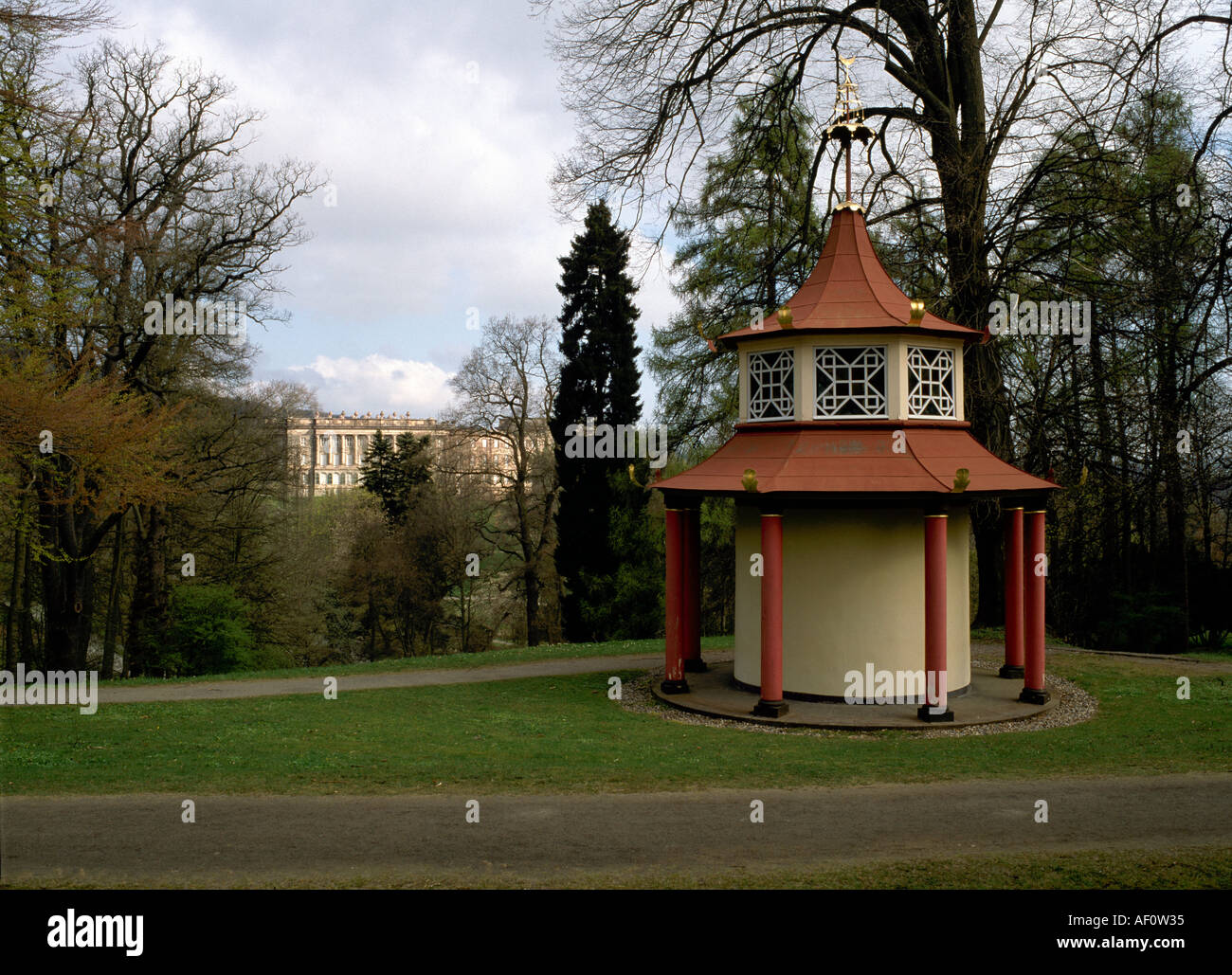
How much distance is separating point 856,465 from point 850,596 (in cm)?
210

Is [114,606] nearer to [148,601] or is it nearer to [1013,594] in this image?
[148,601]

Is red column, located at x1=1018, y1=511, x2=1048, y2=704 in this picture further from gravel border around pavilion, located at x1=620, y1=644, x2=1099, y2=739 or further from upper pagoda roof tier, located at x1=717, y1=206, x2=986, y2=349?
upper pagoda roof tier, located at x1=717, y1=206, x2=986, y2=349

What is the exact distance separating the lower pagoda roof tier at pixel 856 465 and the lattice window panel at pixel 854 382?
261 mm

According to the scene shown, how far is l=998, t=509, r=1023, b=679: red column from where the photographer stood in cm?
1615

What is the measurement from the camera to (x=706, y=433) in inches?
1283

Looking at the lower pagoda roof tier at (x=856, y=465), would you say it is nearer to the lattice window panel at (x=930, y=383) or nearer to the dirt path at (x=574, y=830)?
the lattice window panel at (x=930, y=383)

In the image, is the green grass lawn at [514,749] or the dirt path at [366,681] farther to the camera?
the dirt path at [366,681]

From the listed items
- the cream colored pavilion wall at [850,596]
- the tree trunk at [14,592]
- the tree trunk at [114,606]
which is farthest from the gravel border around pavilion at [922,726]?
the tree trunk at [114,606]

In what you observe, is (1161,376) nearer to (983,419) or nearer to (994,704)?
(983,419)

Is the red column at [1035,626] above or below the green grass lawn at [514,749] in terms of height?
above

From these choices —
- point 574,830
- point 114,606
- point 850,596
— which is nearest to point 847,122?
point 850,596

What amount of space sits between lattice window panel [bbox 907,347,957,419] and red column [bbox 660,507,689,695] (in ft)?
14.7

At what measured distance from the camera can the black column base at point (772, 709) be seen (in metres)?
14.5

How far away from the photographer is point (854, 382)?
15.4 metres
